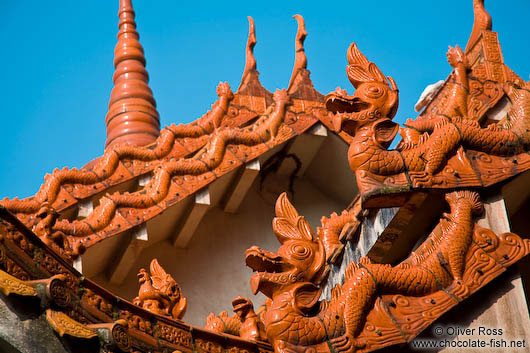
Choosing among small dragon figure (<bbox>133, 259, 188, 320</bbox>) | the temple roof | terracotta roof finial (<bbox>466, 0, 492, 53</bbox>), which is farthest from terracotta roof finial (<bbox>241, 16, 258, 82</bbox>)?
small dragon figure (<bbox>133, 259, 188, 320</bbox>)

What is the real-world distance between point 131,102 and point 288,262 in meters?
9.23

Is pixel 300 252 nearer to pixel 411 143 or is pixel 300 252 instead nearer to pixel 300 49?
pixel 411 143

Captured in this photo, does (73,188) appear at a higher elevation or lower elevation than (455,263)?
higher

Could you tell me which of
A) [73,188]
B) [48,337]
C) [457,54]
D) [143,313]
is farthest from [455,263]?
[73,188]

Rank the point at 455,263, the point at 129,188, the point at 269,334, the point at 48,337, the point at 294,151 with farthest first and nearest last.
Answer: the point at 294,151, the point at 129,188, the point at 455,263, the point at 269,334, the point at 48,337

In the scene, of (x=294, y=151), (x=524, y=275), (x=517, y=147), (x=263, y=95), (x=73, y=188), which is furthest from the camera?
(x=263, y=95)

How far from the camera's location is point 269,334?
5750 mm

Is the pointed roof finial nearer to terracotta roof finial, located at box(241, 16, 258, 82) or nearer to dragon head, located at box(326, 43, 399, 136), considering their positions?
terracotta roof finial, located at box(241, 16, 258, 82)

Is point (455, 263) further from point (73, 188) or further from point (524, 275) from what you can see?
point (73, 188)

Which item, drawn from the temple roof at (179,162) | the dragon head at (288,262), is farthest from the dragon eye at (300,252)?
the temple roof at (179,162)

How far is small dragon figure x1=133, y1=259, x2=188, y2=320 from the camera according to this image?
7164 millimetres

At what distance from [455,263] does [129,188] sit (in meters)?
5.95

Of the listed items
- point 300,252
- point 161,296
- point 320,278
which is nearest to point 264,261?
point 300,252

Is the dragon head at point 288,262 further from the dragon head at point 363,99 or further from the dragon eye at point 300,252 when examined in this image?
the dragon head at point 363,99
